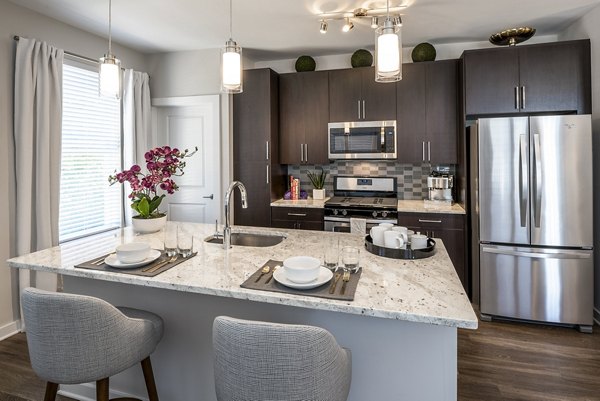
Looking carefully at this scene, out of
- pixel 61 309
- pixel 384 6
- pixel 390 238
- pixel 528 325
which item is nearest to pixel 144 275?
pixel 61 309

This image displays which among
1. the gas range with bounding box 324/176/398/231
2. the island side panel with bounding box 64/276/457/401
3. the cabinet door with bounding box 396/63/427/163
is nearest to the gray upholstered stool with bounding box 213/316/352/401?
the island side panel with bounding box 64/276/457/401

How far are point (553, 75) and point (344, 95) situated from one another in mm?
1909

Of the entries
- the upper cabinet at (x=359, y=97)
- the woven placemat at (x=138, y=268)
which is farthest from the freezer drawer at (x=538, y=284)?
the woven placemat at (x=138, y=268)

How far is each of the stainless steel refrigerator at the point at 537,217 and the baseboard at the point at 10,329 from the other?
12.9ft

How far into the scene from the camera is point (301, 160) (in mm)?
4180

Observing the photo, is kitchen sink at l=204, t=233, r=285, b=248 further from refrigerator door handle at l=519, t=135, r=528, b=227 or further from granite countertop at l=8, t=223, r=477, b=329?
refrigerator door handle at l=519, t=135, r=528, b=227

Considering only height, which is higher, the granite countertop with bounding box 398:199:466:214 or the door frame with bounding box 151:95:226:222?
the door frame with bounding box 151:95:226:222

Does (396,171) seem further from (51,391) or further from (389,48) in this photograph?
(51,391)

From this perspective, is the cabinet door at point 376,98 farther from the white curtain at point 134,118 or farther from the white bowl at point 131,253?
the white bowl at point 131,253

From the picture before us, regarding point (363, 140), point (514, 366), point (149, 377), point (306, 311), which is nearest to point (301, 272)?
point (306, 311)

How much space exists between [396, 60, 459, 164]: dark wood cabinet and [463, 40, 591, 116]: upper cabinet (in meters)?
0.27

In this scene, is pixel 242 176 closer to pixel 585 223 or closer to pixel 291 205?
pixel 291 205

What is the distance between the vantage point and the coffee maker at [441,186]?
3863mm

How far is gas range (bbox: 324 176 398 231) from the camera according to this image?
3.65 metres
